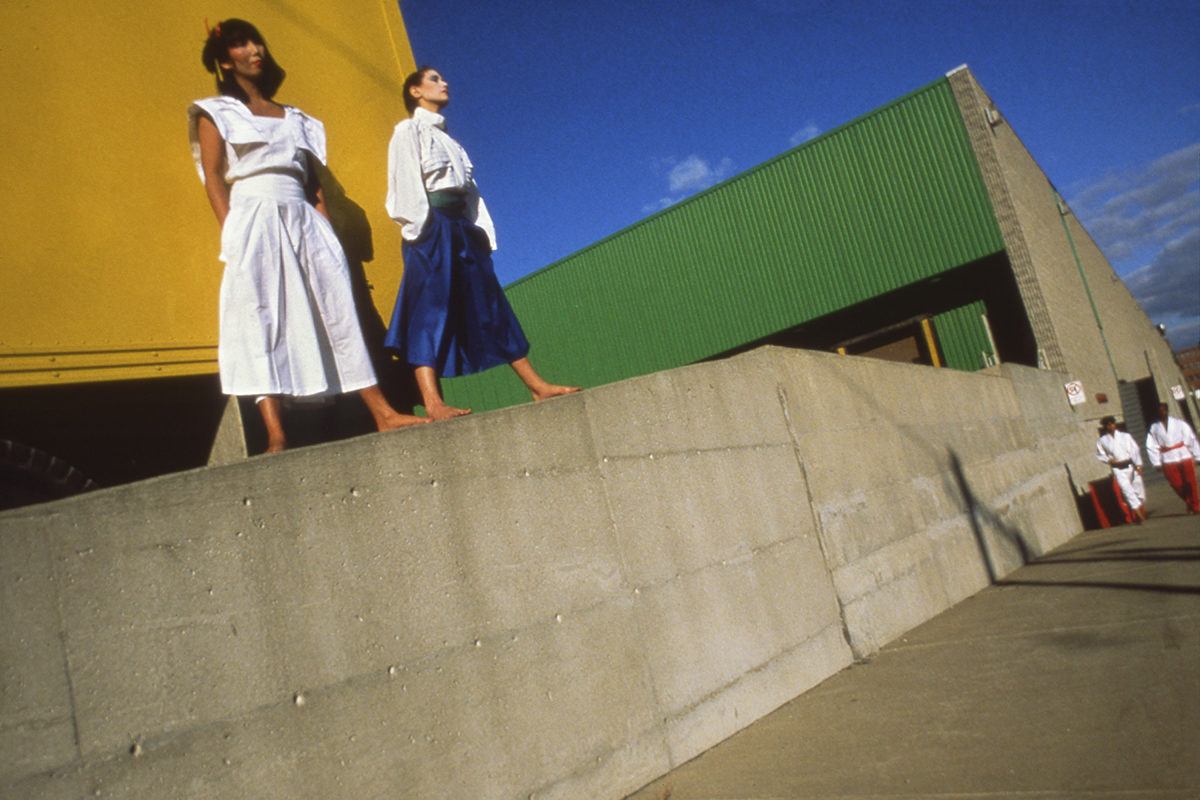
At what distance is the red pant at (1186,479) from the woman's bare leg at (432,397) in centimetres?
1256

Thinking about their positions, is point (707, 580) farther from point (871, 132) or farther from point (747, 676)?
point (871, 132)

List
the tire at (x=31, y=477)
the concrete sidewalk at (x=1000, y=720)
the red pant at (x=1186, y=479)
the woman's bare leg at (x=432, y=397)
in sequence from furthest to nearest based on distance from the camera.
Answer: the red pant at (x=1186, y=479) < the woman's bare leg at (x=432, y=397) < the tire at (x=31, y=477) < the concrete sidewalk at (x=1000, y=720)

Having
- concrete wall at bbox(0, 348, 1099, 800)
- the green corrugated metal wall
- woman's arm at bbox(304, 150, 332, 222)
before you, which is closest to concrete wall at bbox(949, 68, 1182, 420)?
the green corrugated metal wall

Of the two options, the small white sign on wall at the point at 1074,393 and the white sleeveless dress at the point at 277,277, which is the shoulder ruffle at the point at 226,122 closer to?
the white sleeveless dress at the point at 277,277

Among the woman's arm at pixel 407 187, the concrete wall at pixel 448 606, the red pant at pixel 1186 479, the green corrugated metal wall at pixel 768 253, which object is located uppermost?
the green corrugated metal wall at pixel 768 253

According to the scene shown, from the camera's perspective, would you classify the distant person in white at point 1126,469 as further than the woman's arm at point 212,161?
Yes

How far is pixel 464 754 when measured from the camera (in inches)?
98.3

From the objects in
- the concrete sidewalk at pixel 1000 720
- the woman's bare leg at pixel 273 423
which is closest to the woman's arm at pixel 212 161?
the woman's bare leg at pixel 273 423

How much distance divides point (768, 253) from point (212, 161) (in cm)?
1688

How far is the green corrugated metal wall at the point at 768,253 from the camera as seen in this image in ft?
55.7

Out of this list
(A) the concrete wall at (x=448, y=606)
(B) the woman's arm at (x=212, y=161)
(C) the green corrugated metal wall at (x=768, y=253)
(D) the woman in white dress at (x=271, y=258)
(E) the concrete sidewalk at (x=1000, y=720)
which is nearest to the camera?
(A) the concrete wall at (x=448, y=606)

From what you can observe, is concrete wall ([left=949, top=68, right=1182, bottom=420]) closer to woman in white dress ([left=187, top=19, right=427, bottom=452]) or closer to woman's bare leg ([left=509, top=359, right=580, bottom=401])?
woman's bare leg ([left=509, top=359, right=580, bottom=401])

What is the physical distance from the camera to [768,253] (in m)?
19.1

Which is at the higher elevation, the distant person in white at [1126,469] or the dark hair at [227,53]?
the dark hair at [227,53]
